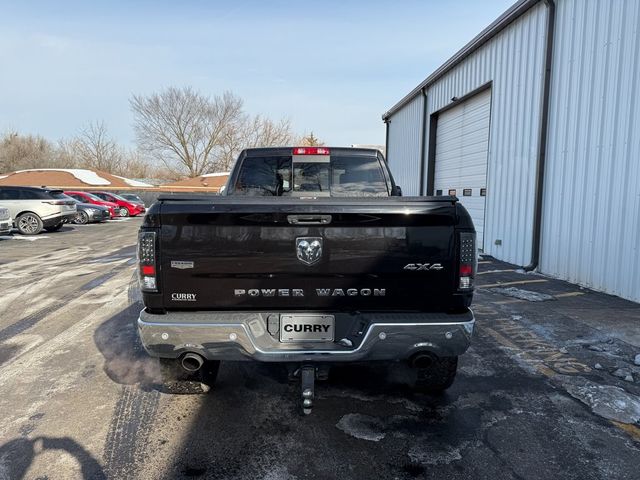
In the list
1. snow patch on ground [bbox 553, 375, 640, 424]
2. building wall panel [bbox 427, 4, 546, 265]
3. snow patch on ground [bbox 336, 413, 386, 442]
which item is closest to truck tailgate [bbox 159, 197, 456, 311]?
snow patch on ground [bbox 336, 413, 386, 442]

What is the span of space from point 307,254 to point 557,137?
7.74 metres

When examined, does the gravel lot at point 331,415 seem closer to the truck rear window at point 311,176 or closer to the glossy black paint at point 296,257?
the glossy black paint at point 296,257

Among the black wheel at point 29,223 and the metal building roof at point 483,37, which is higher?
the metal building roof at point 483,37

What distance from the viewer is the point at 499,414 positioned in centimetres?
338

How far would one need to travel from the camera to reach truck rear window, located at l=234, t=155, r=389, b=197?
15.3 feet

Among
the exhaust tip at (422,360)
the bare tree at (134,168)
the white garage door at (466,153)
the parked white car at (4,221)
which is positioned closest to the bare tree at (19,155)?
the bare tree at (134,168)

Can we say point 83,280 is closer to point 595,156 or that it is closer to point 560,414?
point 560,414

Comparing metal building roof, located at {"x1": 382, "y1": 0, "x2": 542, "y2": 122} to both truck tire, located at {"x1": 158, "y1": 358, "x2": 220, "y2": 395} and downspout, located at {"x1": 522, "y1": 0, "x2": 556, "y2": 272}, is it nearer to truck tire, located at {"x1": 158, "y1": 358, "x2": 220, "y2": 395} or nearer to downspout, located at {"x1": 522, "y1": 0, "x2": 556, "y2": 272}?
downspout, located at {"x1": 522, "y1": 0, "x2": 556, "y2": 272}

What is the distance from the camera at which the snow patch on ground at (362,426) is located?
306 centimetres

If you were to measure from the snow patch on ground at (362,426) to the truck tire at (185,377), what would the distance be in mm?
1072

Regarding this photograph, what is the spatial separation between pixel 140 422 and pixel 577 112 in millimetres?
8493

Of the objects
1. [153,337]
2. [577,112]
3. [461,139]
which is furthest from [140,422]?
[461,139]

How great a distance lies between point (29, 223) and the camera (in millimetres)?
16891

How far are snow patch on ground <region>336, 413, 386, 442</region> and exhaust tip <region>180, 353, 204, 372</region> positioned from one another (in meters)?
1.08
